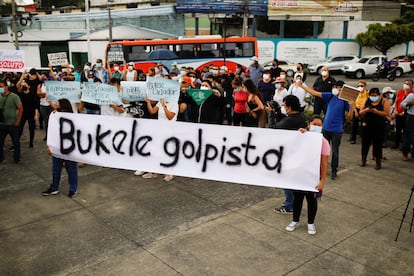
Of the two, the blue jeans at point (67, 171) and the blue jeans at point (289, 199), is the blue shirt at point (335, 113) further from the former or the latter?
the blue jeans at point (67, 171)

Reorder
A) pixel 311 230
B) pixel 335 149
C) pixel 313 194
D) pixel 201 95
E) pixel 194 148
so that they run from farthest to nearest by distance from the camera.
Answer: pixel 201 95, pixel 335 149, pixel 194 148, pixel 311 230, pixel 313 194

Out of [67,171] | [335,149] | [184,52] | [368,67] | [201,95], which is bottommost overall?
[67,171]

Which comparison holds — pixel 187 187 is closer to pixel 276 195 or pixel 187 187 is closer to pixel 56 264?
pixel 276 195

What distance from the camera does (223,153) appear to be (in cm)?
524

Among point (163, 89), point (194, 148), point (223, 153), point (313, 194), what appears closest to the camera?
point (313, 194)

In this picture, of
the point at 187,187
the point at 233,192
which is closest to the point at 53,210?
the point at 187,187

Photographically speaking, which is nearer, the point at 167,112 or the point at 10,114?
the point at 167,112

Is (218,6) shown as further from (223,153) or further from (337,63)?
(223,153)

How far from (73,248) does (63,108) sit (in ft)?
7.83

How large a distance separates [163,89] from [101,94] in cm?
139

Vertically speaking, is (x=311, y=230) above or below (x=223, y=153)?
below

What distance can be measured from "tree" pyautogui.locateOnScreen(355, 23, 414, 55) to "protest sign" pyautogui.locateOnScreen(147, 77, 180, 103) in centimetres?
3155

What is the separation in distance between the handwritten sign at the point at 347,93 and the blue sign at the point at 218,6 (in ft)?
97.3

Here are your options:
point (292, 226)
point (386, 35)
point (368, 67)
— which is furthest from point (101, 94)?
point (386, 35)
